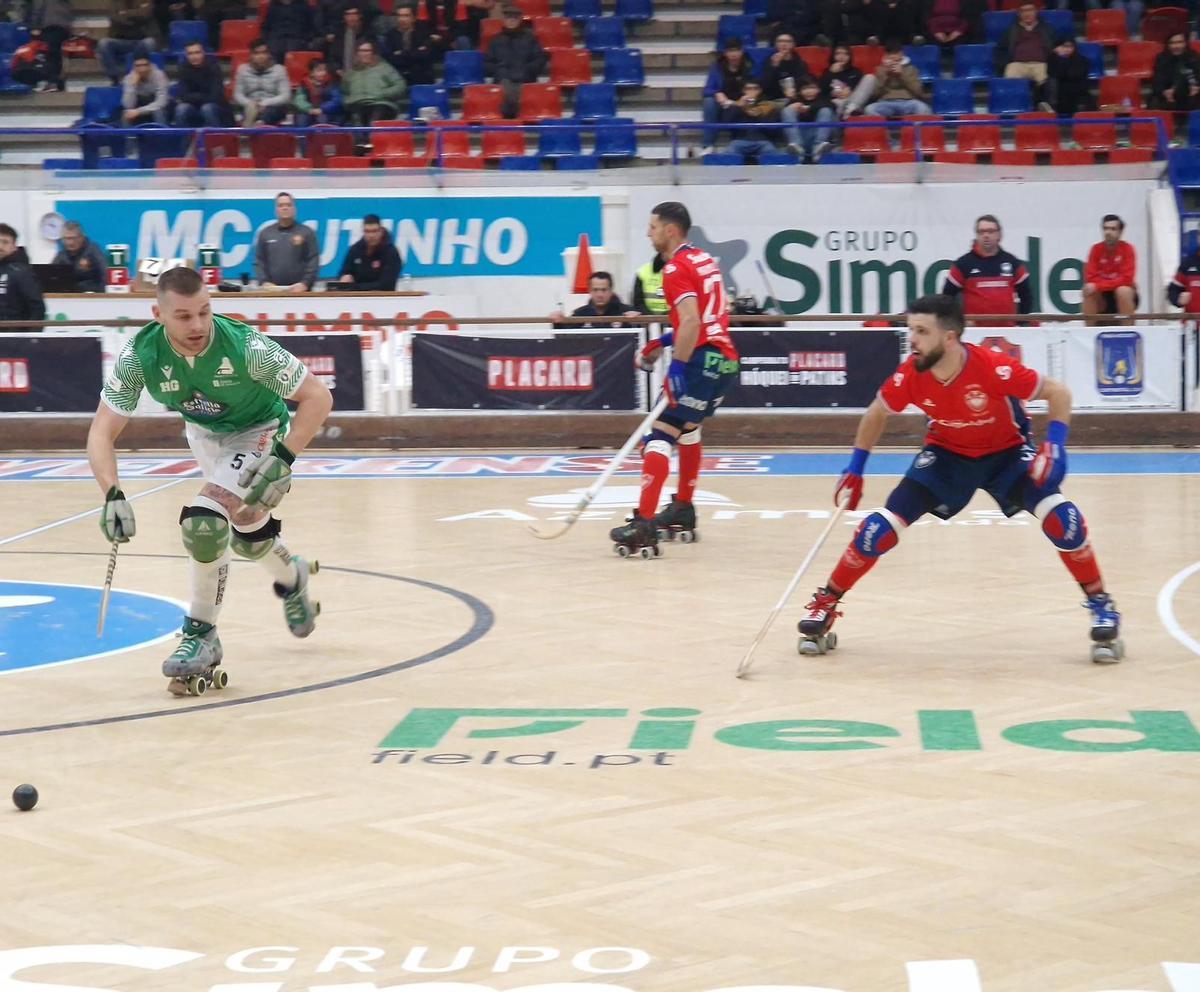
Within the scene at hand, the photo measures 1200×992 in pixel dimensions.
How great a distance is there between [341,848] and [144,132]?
60.8 feet

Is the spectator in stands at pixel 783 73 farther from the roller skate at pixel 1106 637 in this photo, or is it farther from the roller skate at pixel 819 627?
the roller skate at pixel 1106 637

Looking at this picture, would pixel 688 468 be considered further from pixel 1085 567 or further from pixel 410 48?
pixel 410 48

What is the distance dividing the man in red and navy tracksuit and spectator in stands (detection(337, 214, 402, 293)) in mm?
6160

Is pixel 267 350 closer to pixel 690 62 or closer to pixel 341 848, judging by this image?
pixel 341 848

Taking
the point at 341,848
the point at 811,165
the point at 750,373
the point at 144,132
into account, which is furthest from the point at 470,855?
the point at 144,132

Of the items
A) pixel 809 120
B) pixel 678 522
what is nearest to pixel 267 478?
pixel 678 522

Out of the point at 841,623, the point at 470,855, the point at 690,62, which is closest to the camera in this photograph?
the point at 470,855

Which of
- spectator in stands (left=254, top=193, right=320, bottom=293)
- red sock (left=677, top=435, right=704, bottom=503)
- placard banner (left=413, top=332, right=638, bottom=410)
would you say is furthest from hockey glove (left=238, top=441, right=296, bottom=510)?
spectator in stands (left=254, top=193, right=320, bottom=293)

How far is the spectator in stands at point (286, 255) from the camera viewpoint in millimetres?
20203

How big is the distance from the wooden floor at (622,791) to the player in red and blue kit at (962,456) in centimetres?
38

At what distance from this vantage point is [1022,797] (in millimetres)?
5891

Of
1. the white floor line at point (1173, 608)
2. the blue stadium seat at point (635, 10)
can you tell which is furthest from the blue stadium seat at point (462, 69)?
the white floor line at point (1173, 608)

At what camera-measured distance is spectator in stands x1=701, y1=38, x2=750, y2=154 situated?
22.3 meters

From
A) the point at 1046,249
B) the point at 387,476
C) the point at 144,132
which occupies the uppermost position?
the point at 144,132
